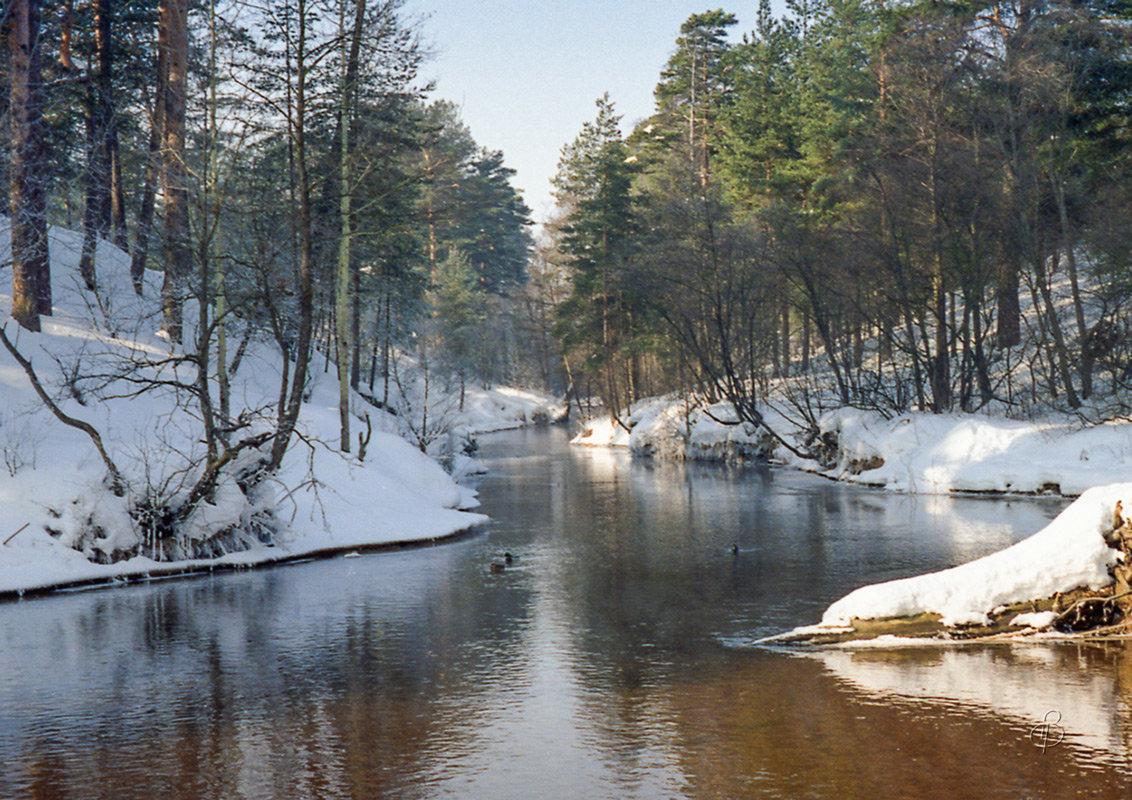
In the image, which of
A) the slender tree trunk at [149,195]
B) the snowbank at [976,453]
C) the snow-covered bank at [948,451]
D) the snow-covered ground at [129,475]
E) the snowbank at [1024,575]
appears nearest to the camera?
the snowbank at [1024,575]

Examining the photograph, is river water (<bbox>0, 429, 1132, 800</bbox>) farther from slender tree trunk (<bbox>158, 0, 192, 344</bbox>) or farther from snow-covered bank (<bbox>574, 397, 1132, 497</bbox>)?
snow-covered bank (<bbox>574, 397, 1132, 497</bbox>)

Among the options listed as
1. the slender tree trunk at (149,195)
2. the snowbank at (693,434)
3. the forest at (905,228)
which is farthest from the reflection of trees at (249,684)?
the snowbank at (693,434)

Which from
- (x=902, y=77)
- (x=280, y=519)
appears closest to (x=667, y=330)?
(x=902, y=77)

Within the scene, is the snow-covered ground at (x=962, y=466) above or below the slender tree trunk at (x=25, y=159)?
below

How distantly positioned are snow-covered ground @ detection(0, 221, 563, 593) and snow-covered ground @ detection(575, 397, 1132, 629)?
11386 millimetres

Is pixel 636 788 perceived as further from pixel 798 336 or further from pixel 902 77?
pixel 798 336

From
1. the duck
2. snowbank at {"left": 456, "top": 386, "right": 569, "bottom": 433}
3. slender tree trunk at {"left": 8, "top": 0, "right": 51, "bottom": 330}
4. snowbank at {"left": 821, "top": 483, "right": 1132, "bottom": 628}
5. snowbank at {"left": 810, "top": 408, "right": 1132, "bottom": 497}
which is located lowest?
the duck

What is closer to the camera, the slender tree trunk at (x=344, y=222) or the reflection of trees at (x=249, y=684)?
the reflection of trees at (x=249, y=684)

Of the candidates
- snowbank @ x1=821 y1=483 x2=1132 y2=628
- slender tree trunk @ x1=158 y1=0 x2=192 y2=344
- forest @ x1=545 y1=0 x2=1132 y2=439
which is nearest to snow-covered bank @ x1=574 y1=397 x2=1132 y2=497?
forest @ x1=545 y1=0 x2=1132 y2=439

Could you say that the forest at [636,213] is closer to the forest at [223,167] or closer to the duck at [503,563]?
the forest at [223,167]

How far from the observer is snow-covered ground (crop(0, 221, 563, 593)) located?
54.6 feet

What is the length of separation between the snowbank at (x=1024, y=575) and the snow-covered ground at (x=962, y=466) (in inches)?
0.4
